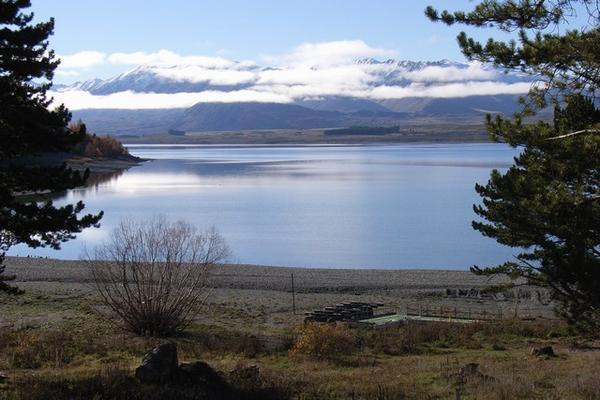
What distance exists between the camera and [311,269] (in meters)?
42.3

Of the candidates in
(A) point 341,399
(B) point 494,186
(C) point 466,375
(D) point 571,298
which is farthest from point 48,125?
(D) point 571,298

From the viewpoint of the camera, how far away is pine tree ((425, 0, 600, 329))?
37.3ft

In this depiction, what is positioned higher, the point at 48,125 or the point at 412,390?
the point at 48,125

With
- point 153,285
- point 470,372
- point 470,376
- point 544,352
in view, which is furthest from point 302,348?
point 470,376

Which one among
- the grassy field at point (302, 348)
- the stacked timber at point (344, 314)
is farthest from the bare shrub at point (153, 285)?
the stacked timber at point (344, 314)

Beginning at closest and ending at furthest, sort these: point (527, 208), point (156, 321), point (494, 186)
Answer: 1. point (527, 208)
2. point (494, 186)
3. point (156, 321)

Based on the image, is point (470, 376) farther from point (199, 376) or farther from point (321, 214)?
point (321, 214)

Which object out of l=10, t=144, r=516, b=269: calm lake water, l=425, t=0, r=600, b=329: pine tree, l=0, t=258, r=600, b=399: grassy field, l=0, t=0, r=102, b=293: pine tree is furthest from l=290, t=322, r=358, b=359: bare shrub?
l=10, t=144, r=516, b=269: calm lake water

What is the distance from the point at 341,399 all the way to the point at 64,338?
1160cm

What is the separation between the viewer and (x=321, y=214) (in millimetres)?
67188

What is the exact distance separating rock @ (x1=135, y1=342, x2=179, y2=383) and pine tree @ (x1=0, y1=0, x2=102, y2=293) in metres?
3.00

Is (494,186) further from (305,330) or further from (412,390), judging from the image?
(412,390)

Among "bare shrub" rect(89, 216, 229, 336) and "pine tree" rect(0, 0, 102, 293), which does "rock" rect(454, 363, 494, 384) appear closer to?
"pine tree" rect(0, 0, 102, 293)

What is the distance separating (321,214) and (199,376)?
54897mm
